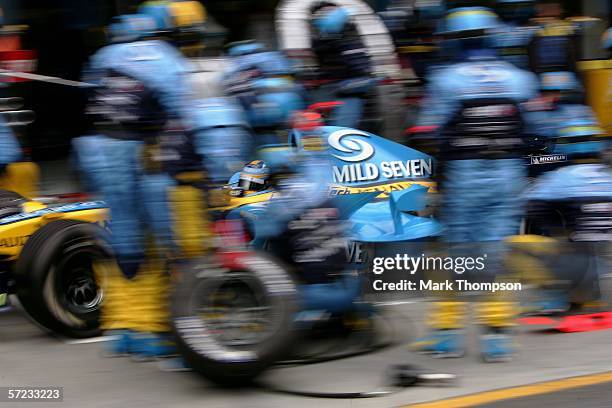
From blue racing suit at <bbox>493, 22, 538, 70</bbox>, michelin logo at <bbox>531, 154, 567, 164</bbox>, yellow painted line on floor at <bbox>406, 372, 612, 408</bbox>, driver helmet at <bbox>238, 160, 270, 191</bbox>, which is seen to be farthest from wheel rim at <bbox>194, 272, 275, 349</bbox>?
michelin logo at <bbox>531, 154, 567, 164</bbox>

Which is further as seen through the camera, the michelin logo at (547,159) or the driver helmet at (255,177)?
the michelin logo at (547,159)

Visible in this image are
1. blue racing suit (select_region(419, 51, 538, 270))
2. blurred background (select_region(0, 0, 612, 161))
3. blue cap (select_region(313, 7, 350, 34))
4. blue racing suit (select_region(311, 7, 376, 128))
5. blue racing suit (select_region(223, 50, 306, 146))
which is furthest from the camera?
blurred background (select_region(0, 0, 612, 161))

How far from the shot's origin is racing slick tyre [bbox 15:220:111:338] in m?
5.37

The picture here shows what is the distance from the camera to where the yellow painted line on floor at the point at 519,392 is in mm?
4352

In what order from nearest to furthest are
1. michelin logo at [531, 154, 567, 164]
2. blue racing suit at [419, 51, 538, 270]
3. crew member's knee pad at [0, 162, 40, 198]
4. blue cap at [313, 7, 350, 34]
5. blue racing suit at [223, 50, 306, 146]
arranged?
blue racing suit at [419, 51, 538, 270], blue racing suit at [223, 50, 306, 146], michelin logo at [531, 154, 567, 164], crew member's knee pad at [0, 162, 40, 198], blue cap at [313, 7, 350, 34]

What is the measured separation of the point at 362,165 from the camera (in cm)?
555

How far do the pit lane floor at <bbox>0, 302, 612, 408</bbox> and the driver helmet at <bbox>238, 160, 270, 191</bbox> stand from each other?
3.98ft

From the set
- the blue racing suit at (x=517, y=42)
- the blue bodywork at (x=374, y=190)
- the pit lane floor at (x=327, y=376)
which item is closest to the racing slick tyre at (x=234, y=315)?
the pit lane floor at (x=327, y=376)

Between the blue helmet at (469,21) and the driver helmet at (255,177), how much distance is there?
1512 mm

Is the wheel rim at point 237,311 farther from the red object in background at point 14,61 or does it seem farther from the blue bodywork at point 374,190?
the red object in background at point 14,61

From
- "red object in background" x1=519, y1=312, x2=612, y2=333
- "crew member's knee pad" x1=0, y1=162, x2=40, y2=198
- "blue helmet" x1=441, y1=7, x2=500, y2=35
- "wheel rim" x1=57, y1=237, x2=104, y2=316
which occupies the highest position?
"blue helmet" x1=441, y1=7, x2=500, y2=35

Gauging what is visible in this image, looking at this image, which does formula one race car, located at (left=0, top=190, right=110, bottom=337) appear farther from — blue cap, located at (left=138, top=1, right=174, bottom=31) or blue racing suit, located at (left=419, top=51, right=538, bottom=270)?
blue racing suit, located at (left=419, top=51, right=538, bottom=270)

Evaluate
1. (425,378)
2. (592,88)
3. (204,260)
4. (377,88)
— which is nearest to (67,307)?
(204,260)

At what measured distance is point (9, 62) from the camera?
744 centimetres
